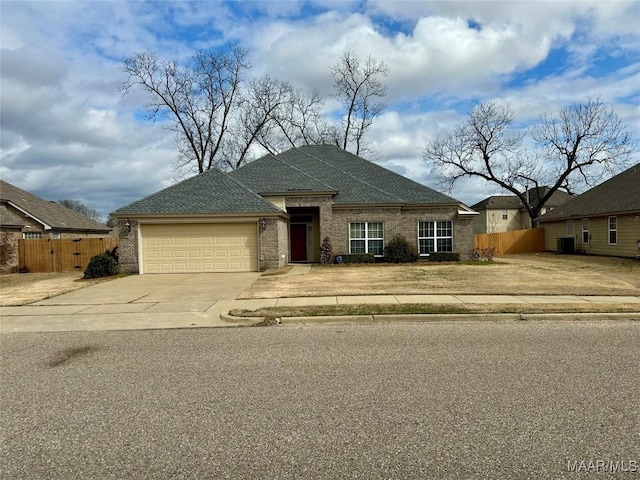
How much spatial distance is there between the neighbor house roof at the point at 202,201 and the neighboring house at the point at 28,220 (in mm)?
9276

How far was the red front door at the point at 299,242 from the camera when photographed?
25328mm

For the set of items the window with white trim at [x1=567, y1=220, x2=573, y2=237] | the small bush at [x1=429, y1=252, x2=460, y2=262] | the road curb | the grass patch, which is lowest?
the road curb

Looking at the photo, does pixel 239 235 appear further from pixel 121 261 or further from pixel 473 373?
pixel 473 373

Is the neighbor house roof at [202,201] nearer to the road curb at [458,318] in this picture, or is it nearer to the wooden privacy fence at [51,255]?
the wooden privacy fence at [51,255]

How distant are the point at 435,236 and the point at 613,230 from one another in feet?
37.5

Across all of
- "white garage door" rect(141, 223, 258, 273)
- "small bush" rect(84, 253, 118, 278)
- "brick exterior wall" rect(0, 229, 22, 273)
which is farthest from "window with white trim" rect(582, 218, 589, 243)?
"brick exterior wall" rect(0, 229, 22, 273)

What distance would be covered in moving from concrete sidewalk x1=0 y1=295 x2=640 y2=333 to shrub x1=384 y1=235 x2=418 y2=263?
1135 centimetres

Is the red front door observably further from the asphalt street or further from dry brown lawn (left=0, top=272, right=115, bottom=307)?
the asphalt street

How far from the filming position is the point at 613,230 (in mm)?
25984

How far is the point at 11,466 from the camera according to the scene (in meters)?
3.44

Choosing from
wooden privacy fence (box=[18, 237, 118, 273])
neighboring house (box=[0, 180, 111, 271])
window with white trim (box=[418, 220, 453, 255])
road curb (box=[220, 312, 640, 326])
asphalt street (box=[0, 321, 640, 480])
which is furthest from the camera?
neighboring house (box=[0, 180, 111, 271])

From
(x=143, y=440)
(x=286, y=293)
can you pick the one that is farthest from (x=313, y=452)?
(x=286, y=293)

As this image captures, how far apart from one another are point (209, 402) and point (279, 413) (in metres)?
0.83

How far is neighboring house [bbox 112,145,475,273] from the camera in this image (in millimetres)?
19625
